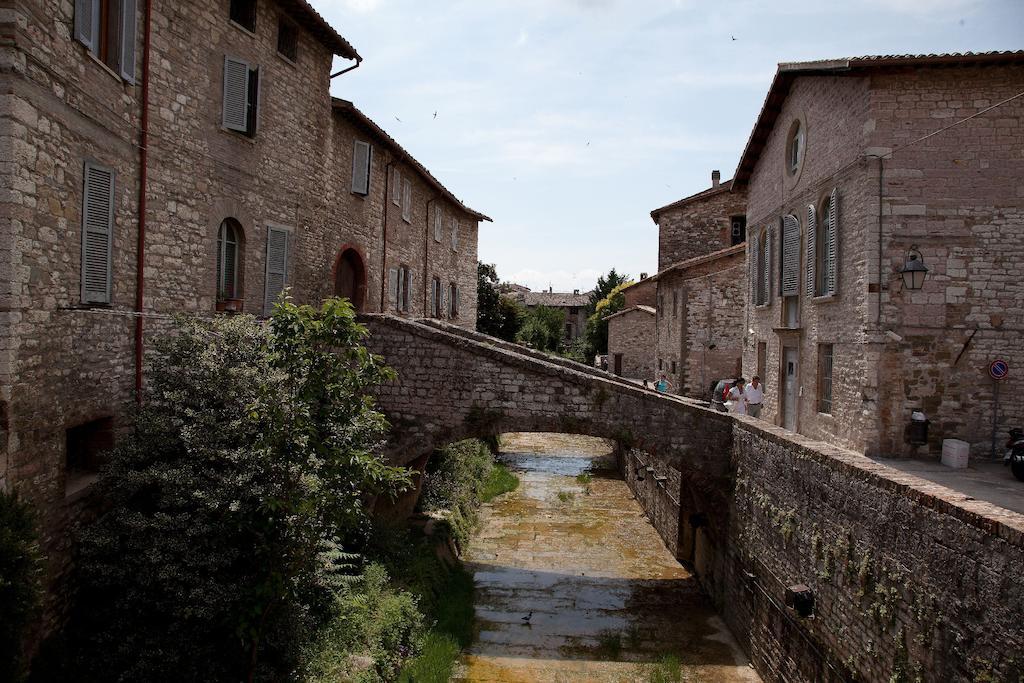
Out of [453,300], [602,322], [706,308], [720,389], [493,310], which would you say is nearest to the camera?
Answer: [720,389]

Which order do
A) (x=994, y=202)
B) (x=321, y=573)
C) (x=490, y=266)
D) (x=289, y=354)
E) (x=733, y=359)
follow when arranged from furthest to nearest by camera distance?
(x=490, y=266), (x=733, y=359), (x=994, y=202), (x=321, y=573), (x=289, y=354)

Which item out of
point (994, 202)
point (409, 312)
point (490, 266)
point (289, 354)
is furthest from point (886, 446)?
point (490, 266)

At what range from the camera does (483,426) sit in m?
12.6

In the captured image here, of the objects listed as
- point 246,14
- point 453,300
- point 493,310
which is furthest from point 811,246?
point 493,310

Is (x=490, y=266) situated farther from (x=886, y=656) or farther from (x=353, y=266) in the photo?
(x=886, y=656)

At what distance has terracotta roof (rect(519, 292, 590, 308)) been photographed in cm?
7738

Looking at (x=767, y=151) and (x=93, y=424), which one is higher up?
(x=767, y=151)

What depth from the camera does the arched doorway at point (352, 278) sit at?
16.5 meters

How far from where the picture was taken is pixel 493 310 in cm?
4150

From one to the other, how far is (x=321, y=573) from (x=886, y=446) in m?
9.51

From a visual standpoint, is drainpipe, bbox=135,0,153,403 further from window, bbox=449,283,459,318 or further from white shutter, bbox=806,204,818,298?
window, bbox=449,283,459,318

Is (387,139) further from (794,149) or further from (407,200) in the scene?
(794,149)

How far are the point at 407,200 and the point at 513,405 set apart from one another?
10.1 meters

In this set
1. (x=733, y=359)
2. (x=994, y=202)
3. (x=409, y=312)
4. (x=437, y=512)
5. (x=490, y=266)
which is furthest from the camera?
(x=490, y=266)
